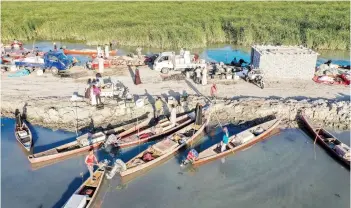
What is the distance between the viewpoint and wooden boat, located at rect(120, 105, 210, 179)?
643 inches

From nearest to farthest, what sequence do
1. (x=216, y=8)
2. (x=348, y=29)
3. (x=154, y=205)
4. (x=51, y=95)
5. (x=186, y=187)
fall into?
(x=154, y=205), (x=186, y=187), (x=51, y=95), (x=348, y=29), (x=216, y=8)

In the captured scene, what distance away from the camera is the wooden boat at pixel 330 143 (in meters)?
17.2

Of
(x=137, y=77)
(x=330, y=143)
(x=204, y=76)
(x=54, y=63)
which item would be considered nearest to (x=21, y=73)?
(x=54, y=63)

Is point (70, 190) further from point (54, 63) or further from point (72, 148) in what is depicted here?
point (54, 63)

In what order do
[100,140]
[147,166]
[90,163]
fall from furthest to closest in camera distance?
[100,140], [147,166], [90,163]

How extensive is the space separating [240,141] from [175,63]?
9963mm

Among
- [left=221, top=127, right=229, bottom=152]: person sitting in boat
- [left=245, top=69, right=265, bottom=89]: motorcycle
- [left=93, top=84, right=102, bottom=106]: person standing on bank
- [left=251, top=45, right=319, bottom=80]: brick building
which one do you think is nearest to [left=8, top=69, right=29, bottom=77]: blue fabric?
[left=93, top=84, right=102, bottom=106]: person standing on bank

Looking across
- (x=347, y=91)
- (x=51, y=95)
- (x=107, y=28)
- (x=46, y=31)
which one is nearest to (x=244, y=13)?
(x=107, y=28)

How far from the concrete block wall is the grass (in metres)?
11.7

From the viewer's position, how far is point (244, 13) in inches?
2069

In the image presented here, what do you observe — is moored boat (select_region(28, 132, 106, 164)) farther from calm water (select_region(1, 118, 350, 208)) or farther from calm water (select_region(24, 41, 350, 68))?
calm water (select_region(24, 41, 350, 68))

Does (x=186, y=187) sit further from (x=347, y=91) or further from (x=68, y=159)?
(x=347, y=91)

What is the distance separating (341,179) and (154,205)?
8.18 m

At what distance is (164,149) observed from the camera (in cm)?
1752
